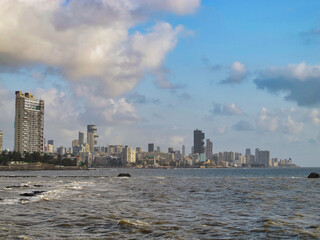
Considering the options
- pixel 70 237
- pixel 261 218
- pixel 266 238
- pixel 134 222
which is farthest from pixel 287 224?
pixel 70 237

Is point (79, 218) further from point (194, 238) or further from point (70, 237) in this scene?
point (194, 238)

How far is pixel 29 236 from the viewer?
2016 centimetres

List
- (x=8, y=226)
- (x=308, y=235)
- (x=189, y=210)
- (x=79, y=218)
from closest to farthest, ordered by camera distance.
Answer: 1. (x=308, y=235)
2. (x=8, y=226)
3. (x=79, y=218)
4. (x=189, y=210)

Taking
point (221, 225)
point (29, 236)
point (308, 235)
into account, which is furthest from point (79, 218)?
point (308, 235)

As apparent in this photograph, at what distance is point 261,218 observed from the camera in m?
28.0

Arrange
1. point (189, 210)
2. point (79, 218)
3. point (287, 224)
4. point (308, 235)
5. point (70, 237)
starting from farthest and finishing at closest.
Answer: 1. point (189, 210)
2. point (79, 218)
3. point (287, 224)
4. point (308, 235)
5. point (70, 237)

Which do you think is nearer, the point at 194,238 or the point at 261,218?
the point at 194,238

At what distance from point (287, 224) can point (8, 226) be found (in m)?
17.7

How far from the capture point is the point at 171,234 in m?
21.2

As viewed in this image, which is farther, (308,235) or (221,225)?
(221,225)

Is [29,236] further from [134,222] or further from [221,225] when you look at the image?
[221,225]

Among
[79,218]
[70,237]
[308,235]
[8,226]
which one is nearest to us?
[70,237]

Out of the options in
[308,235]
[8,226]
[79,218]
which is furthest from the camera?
[79,218]

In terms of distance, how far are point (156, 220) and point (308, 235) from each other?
390 inches
